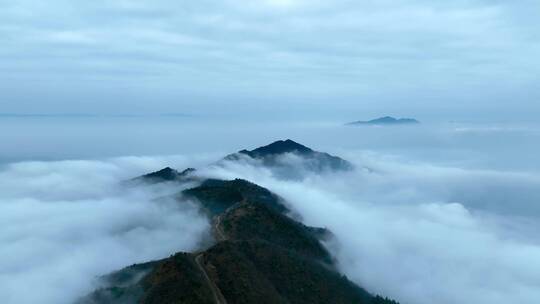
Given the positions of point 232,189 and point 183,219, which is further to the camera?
point 232,189

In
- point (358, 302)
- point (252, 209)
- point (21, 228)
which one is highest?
point (252, 209)

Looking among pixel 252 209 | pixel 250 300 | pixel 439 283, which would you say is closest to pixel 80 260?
pixel 252 209

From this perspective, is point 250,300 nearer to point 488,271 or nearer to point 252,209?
point 252,209

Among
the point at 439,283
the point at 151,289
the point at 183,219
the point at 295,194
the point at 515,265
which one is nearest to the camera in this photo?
the point at 151,289

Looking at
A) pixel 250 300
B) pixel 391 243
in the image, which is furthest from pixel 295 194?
pixel 250 300

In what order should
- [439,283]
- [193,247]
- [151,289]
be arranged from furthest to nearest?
[439,283]
[193,247]
[151,289]

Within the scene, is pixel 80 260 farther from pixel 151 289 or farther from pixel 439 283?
pixel 439 283

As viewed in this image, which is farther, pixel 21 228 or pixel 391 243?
pixel 391 243

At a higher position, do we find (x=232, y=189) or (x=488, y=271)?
(x=232, y=189)

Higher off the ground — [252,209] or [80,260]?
[252,209]
